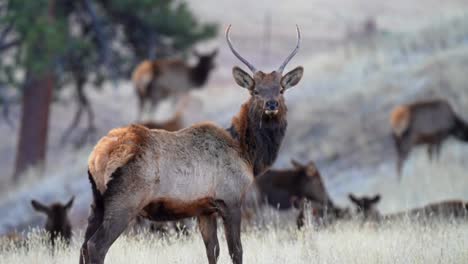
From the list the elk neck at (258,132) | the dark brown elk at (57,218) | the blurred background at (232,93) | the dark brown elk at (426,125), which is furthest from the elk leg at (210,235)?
the dark brown elk at (426,125)

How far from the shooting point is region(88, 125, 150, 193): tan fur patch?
9180mm

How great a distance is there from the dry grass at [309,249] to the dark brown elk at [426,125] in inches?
394

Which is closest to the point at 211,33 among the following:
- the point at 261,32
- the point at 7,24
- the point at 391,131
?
the point at 7,24

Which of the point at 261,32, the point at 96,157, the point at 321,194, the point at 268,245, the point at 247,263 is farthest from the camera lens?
the point at 261,32

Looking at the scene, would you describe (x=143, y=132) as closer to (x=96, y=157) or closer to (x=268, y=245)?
(x=96, y=157)

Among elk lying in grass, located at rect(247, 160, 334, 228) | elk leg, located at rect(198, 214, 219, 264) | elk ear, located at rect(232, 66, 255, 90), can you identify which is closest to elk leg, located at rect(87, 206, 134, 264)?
elk leg, located at rect(198, 214, 219, 264)

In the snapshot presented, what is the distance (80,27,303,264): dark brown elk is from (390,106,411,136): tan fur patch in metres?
12.0

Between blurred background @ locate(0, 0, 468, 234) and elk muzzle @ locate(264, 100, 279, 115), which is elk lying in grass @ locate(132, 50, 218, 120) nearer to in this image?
blurred background @ locate(0, 0, 468, 234)

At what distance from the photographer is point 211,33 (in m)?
31.1

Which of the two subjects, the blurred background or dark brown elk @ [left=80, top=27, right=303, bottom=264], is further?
the blurred background

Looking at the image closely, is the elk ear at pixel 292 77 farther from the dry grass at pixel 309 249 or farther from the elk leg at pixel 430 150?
the elk leg at pixel 430 150

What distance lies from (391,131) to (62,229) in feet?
41.1

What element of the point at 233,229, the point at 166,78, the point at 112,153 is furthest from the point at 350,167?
the point at 112,153

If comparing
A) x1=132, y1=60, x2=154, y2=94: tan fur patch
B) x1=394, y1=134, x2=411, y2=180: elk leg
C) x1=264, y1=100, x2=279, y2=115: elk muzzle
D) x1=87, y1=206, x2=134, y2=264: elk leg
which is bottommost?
x1=87, y1=206, x2=134, y2=264: elk leg
